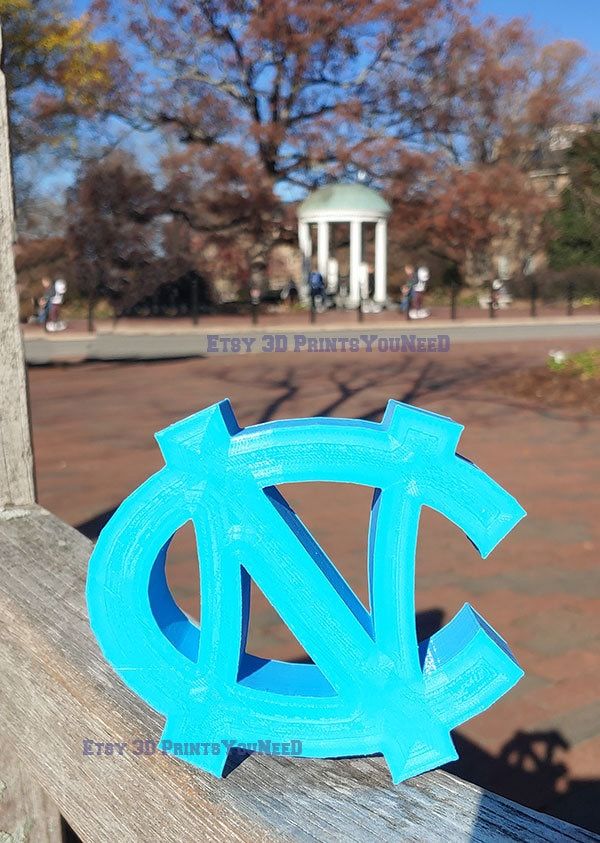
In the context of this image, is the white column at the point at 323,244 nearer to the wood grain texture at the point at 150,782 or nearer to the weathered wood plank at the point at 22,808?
the wood grain texture at the point at 150,782

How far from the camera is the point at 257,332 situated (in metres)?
17.5

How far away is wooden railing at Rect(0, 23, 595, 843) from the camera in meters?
1.21

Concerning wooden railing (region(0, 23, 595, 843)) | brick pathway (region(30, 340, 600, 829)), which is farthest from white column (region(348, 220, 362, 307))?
wooden railing (region(0, 23, 595, 843))

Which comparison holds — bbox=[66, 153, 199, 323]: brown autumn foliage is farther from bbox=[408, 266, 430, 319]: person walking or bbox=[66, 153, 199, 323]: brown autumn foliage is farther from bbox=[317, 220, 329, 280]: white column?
bbox=[408, 266, 430, 319]: person walking

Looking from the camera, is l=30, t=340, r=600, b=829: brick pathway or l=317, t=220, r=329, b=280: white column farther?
l=317, t=220, r=329, b=280: white column

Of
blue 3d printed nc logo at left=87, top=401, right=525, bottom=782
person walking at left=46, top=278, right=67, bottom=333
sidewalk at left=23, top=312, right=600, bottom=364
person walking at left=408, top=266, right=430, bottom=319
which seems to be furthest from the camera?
person walking at left=408, top=266, right=430, bottom=319

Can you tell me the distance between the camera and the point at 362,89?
88.3 feet

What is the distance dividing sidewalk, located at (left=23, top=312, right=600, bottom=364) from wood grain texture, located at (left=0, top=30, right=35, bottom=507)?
1104 cm

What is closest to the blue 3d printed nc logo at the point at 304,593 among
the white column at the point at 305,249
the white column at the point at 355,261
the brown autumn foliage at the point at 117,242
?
the brown autumn foliage at the point at 117,242

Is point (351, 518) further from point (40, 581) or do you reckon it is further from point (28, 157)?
point (28, 157)

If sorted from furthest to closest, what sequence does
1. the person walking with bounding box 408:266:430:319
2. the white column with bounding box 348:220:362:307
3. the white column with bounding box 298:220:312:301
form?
the white column with bounding box 298:220:312:301 < the white column with bounding box 348:220:362:307 < the person walking with bounding box 408:266:430:319

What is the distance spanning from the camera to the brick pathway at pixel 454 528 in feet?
9.11

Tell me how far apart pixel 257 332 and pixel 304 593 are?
53.6ft

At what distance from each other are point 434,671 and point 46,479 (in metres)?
5.06
